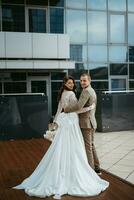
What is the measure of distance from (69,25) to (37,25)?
1.88m

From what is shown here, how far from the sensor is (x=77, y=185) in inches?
256

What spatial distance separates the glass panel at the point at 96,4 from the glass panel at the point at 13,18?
402cm

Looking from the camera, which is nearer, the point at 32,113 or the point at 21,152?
the point at 21,152

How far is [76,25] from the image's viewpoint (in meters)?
22.1

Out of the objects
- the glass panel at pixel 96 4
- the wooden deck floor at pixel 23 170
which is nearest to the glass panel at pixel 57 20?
the glass panel at pixel 96 4

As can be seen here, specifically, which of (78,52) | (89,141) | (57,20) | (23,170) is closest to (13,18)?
(57,20)

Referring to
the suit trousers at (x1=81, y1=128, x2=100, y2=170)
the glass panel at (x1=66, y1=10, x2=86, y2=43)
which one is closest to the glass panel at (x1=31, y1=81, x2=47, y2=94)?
the glass panel at (x1=66, y1=10, x2=86, y2=43)

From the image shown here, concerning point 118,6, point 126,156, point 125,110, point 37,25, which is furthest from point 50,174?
point 118,6

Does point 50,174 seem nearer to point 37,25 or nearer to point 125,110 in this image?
point 125,110

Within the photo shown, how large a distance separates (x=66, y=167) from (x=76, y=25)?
16433 mm

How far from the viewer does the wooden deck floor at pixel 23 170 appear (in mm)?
6387

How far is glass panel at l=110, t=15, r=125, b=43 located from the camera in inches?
902

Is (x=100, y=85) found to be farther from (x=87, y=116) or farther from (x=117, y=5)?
(x=87, y=116)

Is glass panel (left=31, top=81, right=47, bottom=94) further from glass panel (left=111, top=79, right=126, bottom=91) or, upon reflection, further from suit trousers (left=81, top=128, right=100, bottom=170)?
suit trousers (left=81, top=128, right=100, bottom=170)
